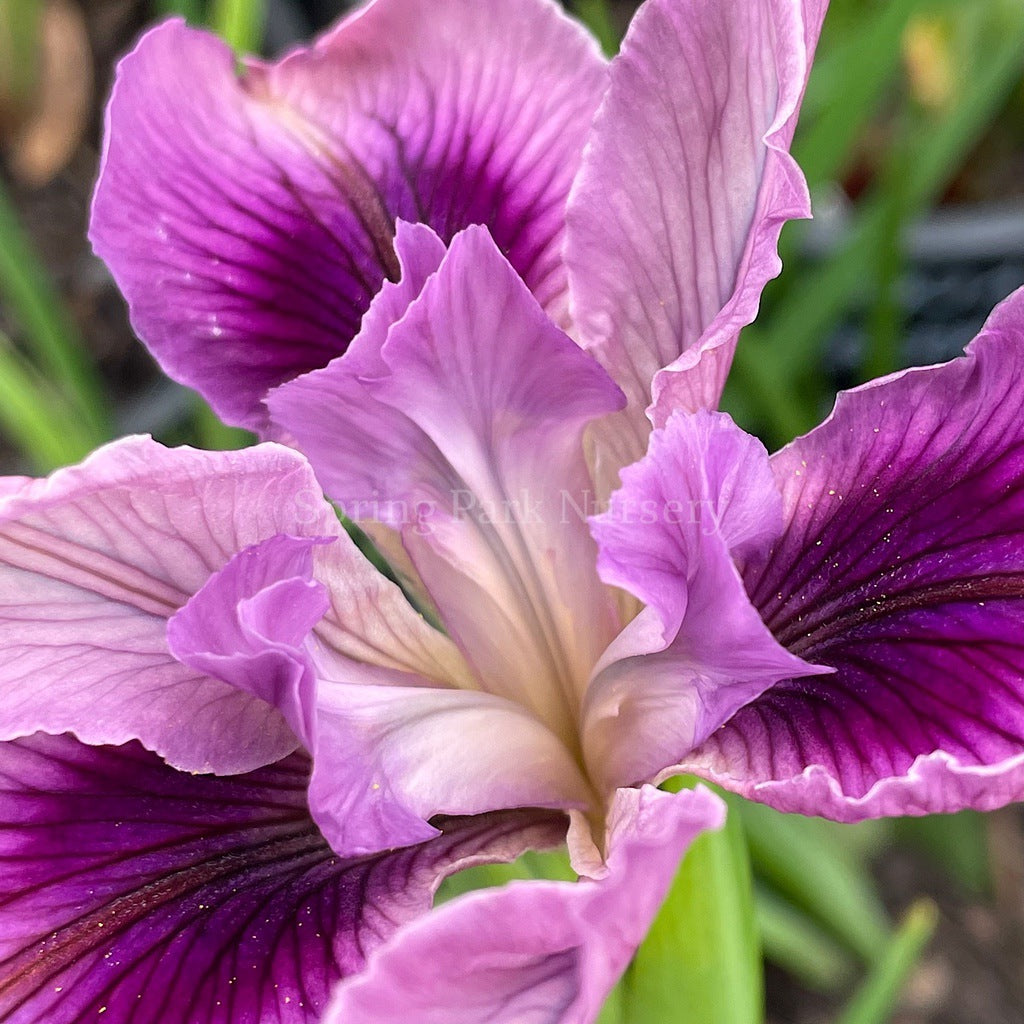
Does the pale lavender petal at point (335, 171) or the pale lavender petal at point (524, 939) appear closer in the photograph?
the pale lavender petal at point (524, 939)

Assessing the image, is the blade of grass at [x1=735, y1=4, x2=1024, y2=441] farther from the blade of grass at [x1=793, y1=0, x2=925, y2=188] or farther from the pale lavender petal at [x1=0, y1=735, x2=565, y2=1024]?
the pale lavender petal at [x1=0, y1=735, x2=565, y2=1024]

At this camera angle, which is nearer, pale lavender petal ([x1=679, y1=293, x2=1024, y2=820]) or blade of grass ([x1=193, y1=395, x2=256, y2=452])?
pale lavender petal ([x1=679, y1=293, x2=1024, y2=820])

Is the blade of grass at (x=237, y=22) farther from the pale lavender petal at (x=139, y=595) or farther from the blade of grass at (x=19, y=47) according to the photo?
the blade of grass at (x=19, y=47)

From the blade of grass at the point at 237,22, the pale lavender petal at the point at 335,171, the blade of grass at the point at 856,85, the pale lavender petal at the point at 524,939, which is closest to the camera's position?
the pale lavender petal at the point at 524,939

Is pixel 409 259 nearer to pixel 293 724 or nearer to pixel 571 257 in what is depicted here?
pixel 571 257

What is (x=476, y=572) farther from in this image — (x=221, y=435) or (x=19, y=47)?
(x=19, y=47)

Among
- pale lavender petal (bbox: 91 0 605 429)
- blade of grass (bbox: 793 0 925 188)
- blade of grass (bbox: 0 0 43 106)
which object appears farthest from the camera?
blade of grass (bbox: 0 0 43 106)

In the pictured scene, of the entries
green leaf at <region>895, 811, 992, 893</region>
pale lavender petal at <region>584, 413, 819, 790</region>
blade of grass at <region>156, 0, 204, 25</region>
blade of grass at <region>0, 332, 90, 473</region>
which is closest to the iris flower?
pale lavender petal at <region>584, 413, 819, 790</region>

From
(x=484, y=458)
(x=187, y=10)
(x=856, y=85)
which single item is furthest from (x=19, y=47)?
(x=484, y=458)

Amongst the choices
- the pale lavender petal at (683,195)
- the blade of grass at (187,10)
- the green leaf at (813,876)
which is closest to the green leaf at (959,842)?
the green leaf at (813,876)
